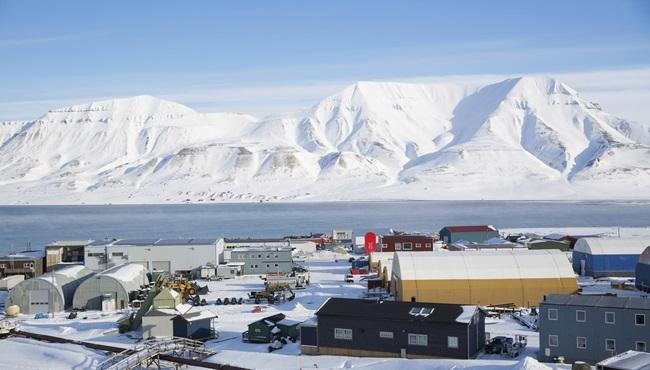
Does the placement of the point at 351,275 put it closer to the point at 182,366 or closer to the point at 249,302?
the point at 249,302

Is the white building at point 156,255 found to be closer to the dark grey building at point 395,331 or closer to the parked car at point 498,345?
the dark grey building at point 395,331

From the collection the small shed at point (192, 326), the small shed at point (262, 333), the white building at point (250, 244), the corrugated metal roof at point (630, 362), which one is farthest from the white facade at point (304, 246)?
the corrugated metal roof at point (630, 362)

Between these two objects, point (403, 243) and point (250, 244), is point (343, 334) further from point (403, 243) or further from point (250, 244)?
point (250, 244)

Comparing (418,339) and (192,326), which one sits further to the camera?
(192,326)

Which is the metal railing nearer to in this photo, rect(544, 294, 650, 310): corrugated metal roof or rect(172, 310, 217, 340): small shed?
rect(172, 310, 217, 340): small shed

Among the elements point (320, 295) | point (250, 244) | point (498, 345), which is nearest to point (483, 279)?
point (320, 295)

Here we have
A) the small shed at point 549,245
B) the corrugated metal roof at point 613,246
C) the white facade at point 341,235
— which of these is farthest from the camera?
the white facade at point 341,235

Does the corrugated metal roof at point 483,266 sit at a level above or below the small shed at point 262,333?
above
